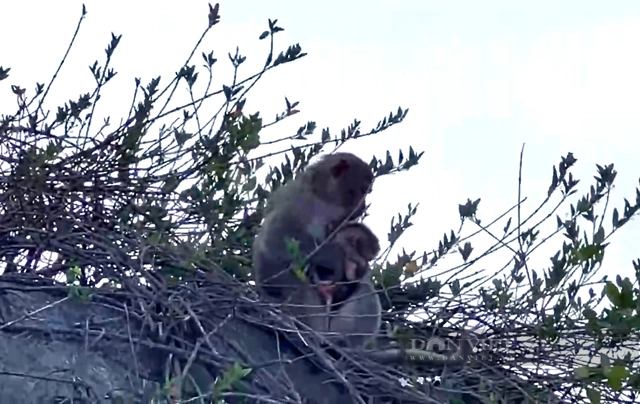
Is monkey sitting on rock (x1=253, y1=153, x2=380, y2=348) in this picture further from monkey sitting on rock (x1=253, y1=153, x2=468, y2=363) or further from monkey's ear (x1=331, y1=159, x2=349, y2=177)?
monkey's ear (x1=331, y1=159, x2=349, y2=177)

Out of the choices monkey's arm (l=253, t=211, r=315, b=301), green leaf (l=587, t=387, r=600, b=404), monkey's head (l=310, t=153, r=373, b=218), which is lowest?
green leaf (l=587, t=387, r=600, b=404)

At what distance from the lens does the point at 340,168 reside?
588 centimetres

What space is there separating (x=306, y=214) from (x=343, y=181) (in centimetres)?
47

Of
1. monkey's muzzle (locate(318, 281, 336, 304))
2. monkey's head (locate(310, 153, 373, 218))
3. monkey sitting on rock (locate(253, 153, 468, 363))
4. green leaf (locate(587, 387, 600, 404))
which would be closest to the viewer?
green leaf (locate(587, 387, 600, 404))

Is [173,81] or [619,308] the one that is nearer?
[619,308]

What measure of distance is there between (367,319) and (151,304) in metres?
1.40

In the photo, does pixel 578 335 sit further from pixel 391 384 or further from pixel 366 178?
pixel 366 178

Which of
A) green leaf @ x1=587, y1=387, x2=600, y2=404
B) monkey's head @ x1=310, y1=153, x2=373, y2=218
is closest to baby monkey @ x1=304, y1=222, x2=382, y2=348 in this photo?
monkey's head @ x1=310, y1=153, x2=373, y2=218

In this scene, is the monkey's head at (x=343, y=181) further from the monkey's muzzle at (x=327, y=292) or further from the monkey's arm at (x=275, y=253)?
the monkey's muzzle at (x=327, y=292)

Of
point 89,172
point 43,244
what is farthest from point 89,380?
point 89,172

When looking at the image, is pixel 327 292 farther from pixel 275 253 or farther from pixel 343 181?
pixel 343 181

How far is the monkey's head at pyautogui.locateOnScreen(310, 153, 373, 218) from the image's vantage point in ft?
19.1

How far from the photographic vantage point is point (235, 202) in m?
4.50

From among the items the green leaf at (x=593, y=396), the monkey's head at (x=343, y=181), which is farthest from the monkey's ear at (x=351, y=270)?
the green leaf at (x=593, y=396)
